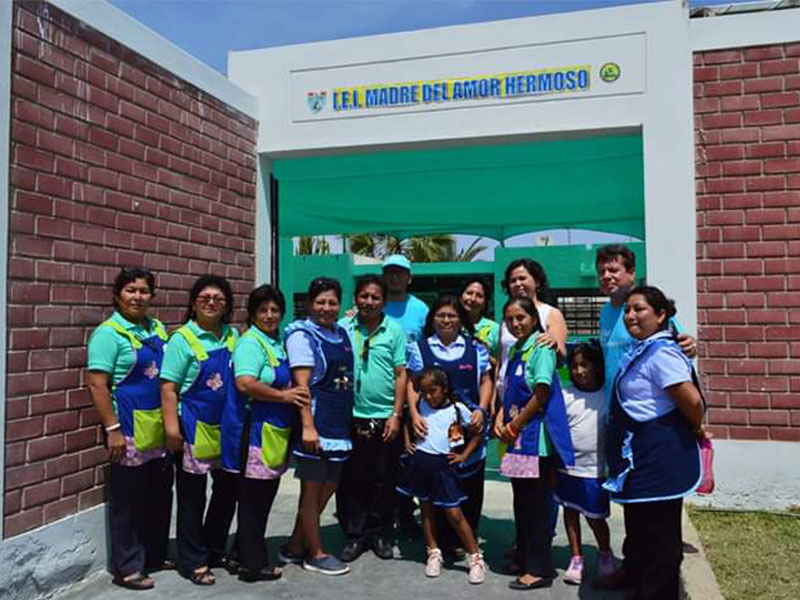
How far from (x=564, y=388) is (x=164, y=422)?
2134mm

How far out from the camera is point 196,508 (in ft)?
12.9

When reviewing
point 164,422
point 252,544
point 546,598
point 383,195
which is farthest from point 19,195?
point 383,195

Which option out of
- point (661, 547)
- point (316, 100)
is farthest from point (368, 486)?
point (316, 100)

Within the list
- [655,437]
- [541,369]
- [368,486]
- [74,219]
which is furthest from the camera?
[368,486]

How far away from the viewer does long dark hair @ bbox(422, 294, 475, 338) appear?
4062 millimetres

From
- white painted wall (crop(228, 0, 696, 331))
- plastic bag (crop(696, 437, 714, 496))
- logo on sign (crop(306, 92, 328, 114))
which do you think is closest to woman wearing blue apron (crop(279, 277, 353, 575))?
plastic bag (crop(696, 437, 714, 496))

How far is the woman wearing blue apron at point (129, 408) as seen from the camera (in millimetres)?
3723

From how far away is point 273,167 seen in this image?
21.4ft

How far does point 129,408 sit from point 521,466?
6.81 ft

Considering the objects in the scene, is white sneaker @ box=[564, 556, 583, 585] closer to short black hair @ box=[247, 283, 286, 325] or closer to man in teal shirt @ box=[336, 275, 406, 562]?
man in teal shirt @ box=[336, 275, 406, 562]

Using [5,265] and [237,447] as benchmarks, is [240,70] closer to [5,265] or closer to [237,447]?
[5,265]

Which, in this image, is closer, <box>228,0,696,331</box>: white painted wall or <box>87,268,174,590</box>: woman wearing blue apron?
<box>87,268,174,590</box>: woman wearing blue apron

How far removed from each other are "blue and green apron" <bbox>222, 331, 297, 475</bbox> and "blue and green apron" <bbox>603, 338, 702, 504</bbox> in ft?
5.63

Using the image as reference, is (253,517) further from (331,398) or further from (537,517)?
(537,517)
